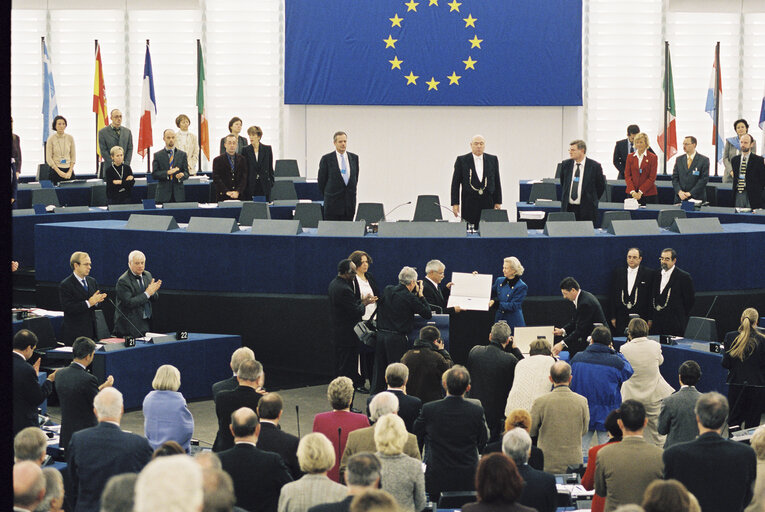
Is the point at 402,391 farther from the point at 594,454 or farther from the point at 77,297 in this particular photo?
the point at 77,297

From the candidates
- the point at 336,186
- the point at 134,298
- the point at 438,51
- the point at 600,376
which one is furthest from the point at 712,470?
the point at 438,51

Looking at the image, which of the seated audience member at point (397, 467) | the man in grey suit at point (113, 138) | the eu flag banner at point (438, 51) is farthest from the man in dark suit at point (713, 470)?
the eu flag banner at point (438, 51)

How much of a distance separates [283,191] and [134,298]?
6.27 meters

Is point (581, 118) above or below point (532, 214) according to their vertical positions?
above

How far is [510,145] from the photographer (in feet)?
65.7

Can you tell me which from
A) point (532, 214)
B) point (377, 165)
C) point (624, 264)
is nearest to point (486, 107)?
point (377, 165)

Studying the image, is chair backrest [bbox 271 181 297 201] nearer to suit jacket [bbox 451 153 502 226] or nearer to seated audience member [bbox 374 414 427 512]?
suit jacket [bbox 451 153 502 226]

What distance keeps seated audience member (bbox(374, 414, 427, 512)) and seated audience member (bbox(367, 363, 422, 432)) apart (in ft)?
4.37

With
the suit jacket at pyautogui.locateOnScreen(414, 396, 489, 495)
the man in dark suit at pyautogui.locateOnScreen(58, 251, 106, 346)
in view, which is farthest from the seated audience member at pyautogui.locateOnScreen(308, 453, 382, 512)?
the man in dark suit at pyautogui.locateOnScreen(58, 251, 106, 346)

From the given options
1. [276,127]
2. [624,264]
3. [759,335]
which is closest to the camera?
[759,335]

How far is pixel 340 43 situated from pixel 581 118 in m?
4.65

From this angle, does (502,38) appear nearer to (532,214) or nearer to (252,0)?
(252,0)

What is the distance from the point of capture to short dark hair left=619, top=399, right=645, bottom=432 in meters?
5.72

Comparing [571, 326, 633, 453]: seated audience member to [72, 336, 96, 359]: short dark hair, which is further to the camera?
[571, 326, 633, 453]: seated audience member
